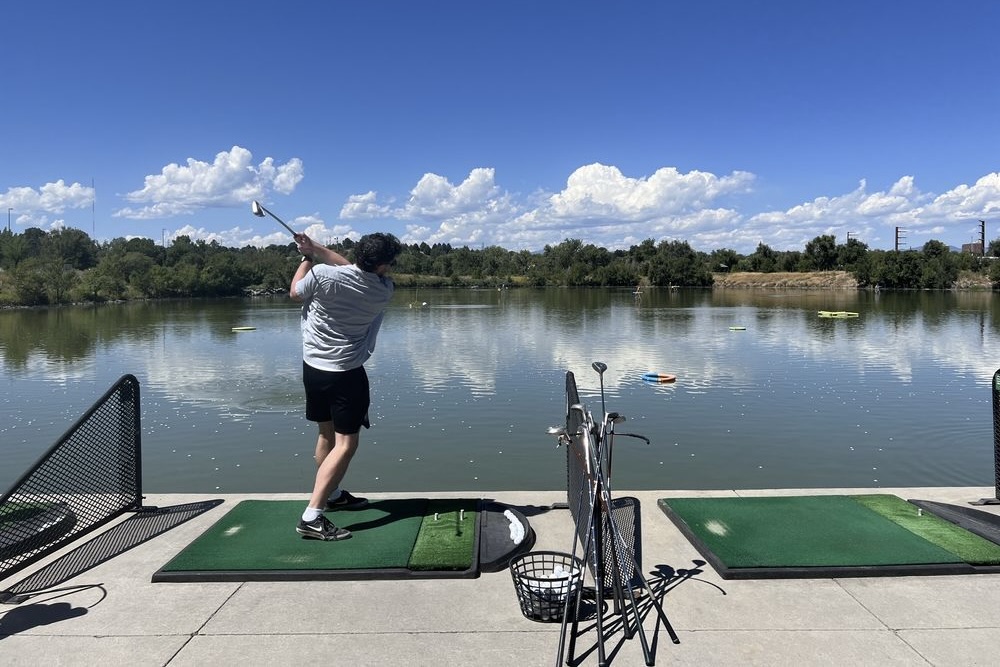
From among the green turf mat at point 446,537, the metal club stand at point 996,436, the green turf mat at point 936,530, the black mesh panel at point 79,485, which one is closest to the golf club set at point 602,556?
the green turf mat at point 446,537

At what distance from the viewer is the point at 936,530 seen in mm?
4766

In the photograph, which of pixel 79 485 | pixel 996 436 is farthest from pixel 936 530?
pixel 79 485

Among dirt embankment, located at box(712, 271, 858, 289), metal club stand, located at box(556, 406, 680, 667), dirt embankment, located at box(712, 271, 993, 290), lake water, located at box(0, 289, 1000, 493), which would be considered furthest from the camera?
dirt embankment, located at box(712, 271, 858, 289)

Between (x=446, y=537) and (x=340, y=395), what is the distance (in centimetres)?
121

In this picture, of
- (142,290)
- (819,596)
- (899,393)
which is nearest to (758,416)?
(899,393)

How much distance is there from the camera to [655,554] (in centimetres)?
447

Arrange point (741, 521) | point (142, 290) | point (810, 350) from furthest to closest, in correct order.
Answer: point (142, 290) < point (810, 350) < point (741, 521)

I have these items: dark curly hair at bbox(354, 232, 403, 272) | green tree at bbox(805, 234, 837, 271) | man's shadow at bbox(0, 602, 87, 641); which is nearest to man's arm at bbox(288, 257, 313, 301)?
dark curly hair at bbox(354, 232, 403, 272)

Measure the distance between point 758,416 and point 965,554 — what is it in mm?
9215

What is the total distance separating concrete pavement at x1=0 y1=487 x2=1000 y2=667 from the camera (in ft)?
10.5

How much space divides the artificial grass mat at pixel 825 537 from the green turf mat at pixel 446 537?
1.51 meters

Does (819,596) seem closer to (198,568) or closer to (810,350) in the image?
(198,568)

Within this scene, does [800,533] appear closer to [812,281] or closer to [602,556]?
[602,556]

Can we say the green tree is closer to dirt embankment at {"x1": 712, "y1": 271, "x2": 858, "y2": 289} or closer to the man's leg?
dirt embankment at {"x1": 712, "y1": 271, "x2": 858, "y2": 289}
